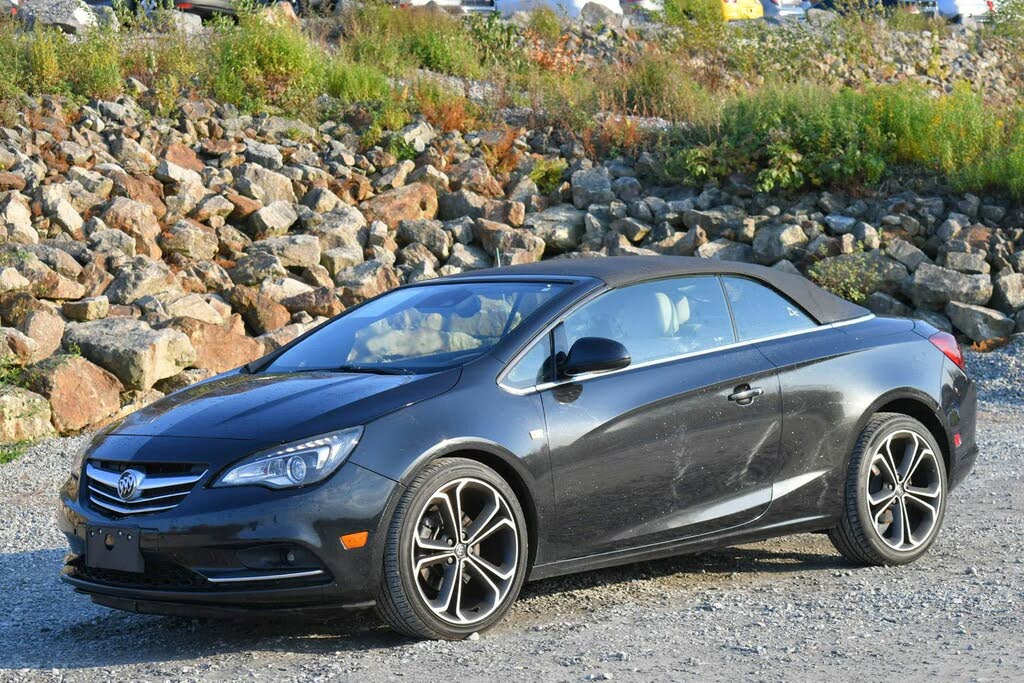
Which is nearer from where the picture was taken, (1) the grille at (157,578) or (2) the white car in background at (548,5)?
(1) the grille at (157,578)

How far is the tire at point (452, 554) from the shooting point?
5.00 m

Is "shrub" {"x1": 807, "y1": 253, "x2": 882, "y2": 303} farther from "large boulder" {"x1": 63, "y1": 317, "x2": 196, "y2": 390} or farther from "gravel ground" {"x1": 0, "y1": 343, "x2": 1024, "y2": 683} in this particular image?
"gravel ground" {"x1": 0, "y1": 343, "x2": 1024, "y2": 683}

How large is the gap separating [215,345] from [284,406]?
6703 millimetres

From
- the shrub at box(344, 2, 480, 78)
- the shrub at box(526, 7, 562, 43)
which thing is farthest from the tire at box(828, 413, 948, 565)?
the shrub at box(526, 7, 562, 43)

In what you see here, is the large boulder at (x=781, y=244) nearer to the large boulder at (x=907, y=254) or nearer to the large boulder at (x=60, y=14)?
→ the large boulder at (x=907, y=254)

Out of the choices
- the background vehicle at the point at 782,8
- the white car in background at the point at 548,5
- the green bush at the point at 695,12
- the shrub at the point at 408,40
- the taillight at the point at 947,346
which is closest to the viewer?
the taillight at the point at 947,346

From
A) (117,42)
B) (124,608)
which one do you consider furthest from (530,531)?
(117,42)

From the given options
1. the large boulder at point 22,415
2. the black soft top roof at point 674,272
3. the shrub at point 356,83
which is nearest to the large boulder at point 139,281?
the large boulder at point 22,415

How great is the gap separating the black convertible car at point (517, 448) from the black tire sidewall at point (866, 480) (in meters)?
0.01

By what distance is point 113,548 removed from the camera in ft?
16.7

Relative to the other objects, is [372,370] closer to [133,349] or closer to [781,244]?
[133,349]

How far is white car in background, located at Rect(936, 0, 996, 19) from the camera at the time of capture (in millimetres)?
28859

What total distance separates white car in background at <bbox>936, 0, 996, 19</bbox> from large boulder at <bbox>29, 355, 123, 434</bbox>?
22854mm

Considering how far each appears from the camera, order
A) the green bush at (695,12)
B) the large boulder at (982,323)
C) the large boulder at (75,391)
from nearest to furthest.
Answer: the large boulder at (75,391) → the large boulder at (982,323) → the green bush at (695,12)
